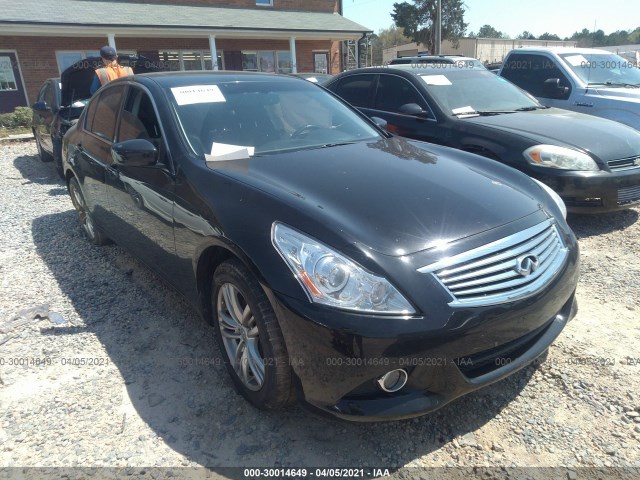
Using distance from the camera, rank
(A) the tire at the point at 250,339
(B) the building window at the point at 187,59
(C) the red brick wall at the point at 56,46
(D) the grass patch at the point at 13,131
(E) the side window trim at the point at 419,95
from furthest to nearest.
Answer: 1. (B) the building window at the point at 187,59
2. (C) the red brick wall at the point at 56,46
3. (D) the grass patch at the point at 13,131
4. (E) the side window trim at the point at 419,95
5. (A) the tire at the point at 250,339

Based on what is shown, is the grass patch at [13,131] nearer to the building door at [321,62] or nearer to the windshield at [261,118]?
the windshield at [261,118]

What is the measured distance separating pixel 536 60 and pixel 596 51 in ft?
4.27

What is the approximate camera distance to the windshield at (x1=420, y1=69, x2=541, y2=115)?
541cm

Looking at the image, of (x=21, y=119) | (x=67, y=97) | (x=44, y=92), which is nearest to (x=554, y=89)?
(x=67, y=97)

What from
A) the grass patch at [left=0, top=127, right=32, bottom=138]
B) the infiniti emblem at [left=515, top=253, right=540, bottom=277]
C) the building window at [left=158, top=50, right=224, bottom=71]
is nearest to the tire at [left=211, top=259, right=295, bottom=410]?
the infiniti emblem at [left=515, top=253, right=540, bottom=277]

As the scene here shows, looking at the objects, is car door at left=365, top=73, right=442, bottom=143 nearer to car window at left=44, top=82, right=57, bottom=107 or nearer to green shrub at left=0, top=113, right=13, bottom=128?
car window at left=44, top=82, right=57, bottom=107

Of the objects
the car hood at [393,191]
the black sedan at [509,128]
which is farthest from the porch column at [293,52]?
the car hood at [393,191]

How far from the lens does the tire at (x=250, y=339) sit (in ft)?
6.88

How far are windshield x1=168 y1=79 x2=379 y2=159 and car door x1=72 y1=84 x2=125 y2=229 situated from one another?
3.03 ft

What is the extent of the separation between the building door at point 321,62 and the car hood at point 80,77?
1627 cm

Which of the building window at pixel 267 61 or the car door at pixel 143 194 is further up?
the building window at pixel 267 61

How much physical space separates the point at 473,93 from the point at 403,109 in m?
1.05

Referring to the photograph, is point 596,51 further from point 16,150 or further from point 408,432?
point 16,150

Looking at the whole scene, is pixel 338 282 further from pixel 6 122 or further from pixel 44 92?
pixel 6 122
